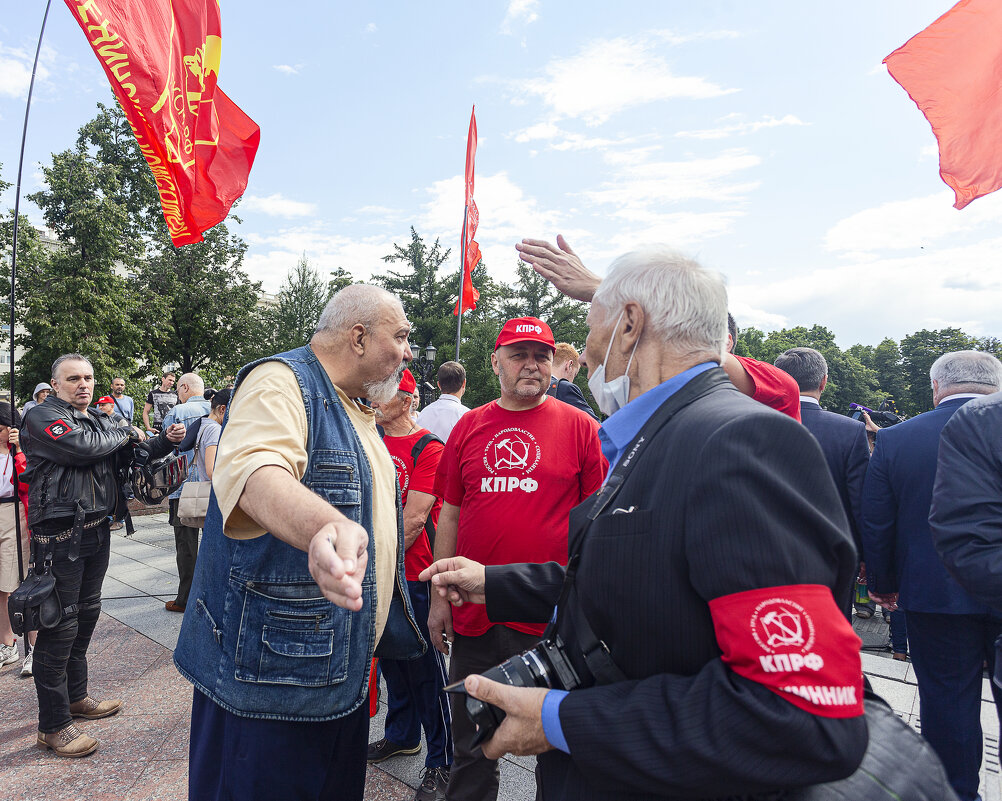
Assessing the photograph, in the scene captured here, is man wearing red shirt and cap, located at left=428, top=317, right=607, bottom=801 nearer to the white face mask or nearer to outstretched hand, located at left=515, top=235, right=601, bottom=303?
outstretched hand, located at left=515, top=235, right=601, bottom=303

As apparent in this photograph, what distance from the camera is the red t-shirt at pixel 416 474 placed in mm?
3604

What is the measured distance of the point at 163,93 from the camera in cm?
439

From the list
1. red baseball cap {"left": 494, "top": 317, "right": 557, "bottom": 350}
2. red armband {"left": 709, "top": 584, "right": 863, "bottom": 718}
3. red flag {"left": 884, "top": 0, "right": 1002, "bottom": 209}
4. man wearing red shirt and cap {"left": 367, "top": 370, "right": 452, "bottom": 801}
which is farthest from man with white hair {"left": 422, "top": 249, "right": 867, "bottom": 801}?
red flag {"left": 884, "top": 0, "right": 1002, "bottom": 209}

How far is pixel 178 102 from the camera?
15.4 feet

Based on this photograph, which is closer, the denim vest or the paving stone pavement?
the denim vest

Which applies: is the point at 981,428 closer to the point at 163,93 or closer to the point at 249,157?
the point at 163,93

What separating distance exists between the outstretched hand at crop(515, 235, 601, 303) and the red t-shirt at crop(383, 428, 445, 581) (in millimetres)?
1729

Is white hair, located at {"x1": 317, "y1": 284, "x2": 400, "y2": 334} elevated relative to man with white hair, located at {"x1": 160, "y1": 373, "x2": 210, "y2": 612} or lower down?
elevated

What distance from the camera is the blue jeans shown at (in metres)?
3.23

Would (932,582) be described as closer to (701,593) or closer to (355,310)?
(701,593)

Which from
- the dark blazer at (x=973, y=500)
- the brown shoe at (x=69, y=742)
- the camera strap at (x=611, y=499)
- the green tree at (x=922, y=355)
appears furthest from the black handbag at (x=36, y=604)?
the green tree at (x=922, y=355)

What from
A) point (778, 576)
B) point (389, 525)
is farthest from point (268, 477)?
point (778, 576)

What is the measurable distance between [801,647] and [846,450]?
12.1 ft

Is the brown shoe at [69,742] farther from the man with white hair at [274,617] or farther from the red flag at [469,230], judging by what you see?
the red flag at [469,230]
